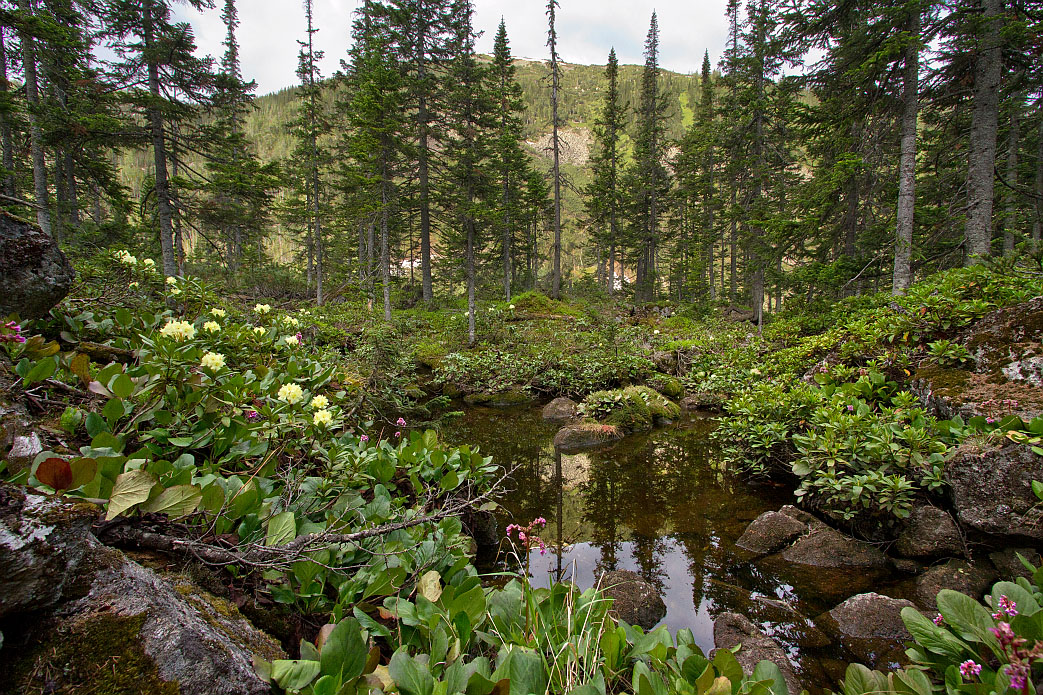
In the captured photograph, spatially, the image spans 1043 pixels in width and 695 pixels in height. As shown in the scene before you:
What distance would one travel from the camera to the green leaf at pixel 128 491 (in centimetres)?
126

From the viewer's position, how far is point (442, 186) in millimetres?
17781

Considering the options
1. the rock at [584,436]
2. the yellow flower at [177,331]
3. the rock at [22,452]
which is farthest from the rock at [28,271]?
the rock at [584,436]

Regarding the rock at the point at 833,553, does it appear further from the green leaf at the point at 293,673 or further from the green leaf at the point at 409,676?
the green leaf at the point at 293,673

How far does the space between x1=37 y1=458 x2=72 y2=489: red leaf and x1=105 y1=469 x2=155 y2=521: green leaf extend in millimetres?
119

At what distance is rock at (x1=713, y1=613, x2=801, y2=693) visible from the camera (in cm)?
274

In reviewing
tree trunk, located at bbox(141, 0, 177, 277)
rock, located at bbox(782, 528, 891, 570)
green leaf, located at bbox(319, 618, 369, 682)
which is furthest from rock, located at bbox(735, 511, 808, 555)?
tree trunk, located at bbox(141, 0, 177, 277)

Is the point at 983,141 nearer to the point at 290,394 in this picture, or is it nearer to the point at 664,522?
the point at 664,522

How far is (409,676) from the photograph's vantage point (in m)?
1.30

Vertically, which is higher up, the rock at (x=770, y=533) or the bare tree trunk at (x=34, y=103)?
the bare tree trunk at (x=34, y=103)

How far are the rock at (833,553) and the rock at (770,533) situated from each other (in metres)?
0.11

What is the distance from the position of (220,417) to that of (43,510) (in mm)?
1358

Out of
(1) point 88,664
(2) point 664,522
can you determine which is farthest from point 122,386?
(2) point 664,522

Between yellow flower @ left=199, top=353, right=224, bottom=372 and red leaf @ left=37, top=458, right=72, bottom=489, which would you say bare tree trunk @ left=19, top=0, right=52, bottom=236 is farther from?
red leaf @ left=37, top=458, right=72, bottom=489

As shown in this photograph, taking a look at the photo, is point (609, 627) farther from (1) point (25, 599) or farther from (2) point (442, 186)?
(2) point (442, 186)
